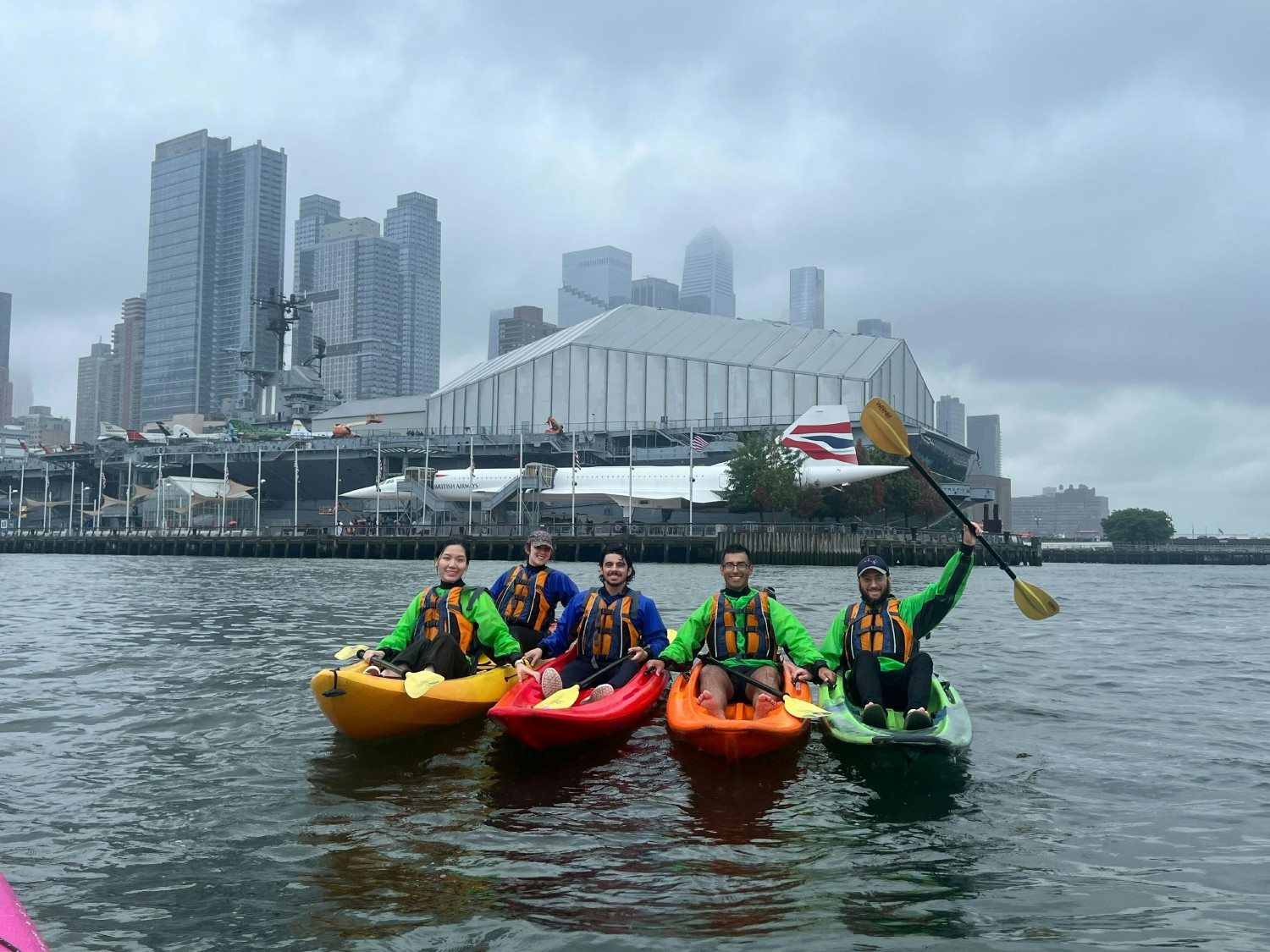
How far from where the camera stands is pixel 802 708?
32.8 feet

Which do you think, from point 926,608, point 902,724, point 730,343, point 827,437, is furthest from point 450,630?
point 730,343

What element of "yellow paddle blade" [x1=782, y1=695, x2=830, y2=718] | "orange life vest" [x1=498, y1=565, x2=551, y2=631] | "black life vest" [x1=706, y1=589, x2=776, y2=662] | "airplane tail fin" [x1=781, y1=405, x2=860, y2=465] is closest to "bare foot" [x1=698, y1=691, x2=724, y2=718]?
"yellow paddle blade" [x1=782, y1=695, x2=830, y2=718]

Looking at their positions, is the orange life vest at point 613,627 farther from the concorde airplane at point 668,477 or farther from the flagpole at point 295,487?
the flagpole at point 295,487

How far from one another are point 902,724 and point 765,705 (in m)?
1.52

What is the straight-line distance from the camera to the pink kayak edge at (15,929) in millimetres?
3986

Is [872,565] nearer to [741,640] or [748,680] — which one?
[741,640]

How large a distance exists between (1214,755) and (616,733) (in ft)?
23.1

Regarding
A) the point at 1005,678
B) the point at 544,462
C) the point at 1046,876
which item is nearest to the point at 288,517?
the point at 544,462

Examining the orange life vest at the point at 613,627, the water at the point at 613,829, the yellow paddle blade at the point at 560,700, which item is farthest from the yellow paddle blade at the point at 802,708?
the orange life vest at the point at 613,627

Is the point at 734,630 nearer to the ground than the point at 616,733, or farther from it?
farther from it

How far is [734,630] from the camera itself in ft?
38.6

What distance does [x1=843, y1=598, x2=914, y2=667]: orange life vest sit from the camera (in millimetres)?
Answer: 11266

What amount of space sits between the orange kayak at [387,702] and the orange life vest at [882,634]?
14.3ft

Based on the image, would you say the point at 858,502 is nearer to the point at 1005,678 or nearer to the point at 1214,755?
the point at 1005,678
